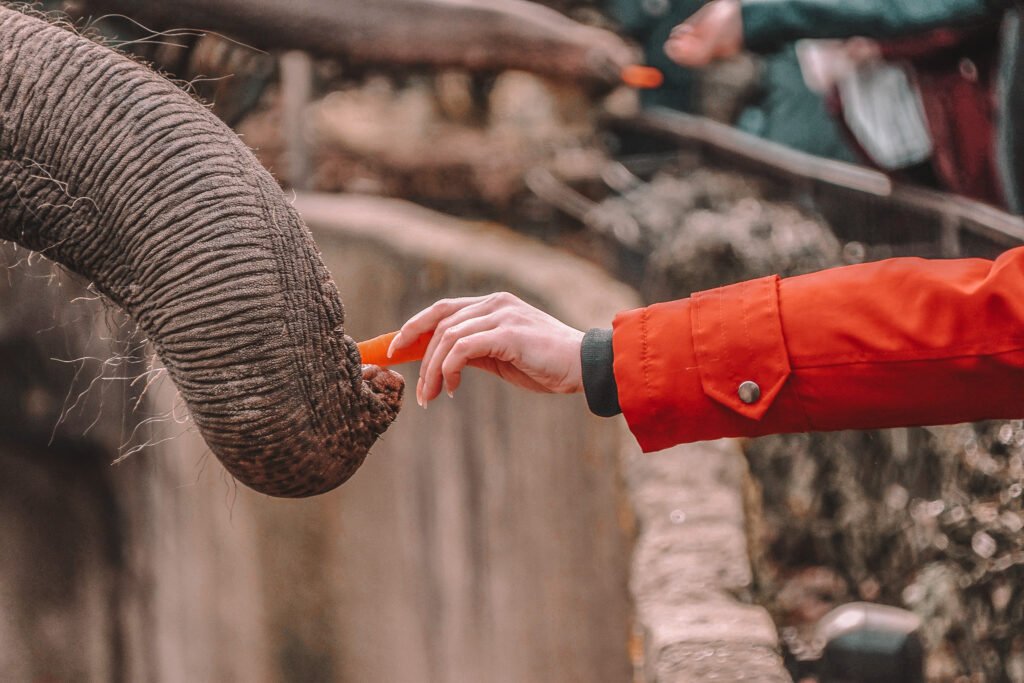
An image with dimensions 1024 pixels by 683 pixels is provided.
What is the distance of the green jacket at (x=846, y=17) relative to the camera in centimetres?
143

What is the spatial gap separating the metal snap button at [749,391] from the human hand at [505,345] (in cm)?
14

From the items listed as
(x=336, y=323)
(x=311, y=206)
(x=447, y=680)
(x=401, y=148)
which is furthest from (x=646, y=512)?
(x=401, y=148)

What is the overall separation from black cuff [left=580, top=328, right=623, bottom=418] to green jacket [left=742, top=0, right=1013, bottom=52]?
703 millimetres

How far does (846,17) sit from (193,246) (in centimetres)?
109

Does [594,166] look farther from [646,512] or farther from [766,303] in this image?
[766,303]

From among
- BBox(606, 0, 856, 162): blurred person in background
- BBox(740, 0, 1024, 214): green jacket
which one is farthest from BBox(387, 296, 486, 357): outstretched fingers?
BBox(606, 0, 856, 162): blurred person in background

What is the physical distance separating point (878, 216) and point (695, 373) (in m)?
1.57

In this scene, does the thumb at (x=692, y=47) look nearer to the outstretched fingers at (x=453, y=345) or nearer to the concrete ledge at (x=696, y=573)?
the concrete ledge at (x=696, y=573)

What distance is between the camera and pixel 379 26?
1.43 m

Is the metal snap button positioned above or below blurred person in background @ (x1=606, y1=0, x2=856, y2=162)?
below

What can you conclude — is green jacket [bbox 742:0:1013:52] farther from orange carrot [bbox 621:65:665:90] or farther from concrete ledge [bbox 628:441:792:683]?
orange carrot [bbox 621:65:665:90]

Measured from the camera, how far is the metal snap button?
882mm

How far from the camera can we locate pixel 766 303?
89 centimetres

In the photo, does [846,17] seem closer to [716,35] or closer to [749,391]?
[716,35]
